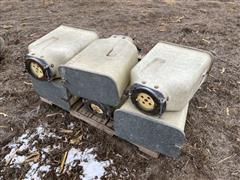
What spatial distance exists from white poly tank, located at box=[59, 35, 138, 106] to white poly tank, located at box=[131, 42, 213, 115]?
125 millimetres

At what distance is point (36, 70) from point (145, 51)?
58.0 inches

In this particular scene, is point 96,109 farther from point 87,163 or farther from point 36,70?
point 36,70

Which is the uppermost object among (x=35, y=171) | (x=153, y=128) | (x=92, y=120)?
(x=153, y=128)

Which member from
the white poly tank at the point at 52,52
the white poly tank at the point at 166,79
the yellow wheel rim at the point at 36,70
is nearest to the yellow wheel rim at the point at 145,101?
the white poly tank at the point at 166,79

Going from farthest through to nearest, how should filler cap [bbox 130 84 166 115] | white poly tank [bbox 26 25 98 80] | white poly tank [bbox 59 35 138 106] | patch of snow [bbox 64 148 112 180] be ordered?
white poly tank [bbox 26 25 98 80]
patch of snow [bbox 64 148 112 180]
white poly tank [bbox 59 35 138 106]
filler cap [bbox 130 84 166 115]

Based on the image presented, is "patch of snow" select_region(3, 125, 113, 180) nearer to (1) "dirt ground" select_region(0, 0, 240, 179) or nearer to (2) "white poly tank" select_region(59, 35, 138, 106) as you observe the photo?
(1) "dirt ground" select_region(0, 0, 240, 179)

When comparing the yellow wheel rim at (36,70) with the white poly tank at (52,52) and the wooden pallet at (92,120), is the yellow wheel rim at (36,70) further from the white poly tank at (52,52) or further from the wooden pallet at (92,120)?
the wooden pallet at (92,120)

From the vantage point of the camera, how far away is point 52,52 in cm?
196

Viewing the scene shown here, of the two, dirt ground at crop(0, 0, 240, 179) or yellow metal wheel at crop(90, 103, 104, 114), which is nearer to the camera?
dirt ground at crop(0, 0, 240, 179)

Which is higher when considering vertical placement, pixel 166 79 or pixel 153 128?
pixel 166 79

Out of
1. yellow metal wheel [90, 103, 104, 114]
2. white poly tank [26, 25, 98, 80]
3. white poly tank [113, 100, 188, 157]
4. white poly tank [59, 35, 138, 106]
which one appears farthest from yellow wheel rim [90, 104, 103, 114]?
white poly tank [26, 25, 98, 80]

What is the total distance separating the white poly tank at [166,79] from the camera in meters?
1.55

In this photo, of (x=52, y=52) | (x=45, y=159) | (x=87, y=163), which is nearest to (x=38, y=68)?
(x=52, y=52)

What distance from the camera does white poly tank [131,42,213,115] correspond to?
5.08 ft
